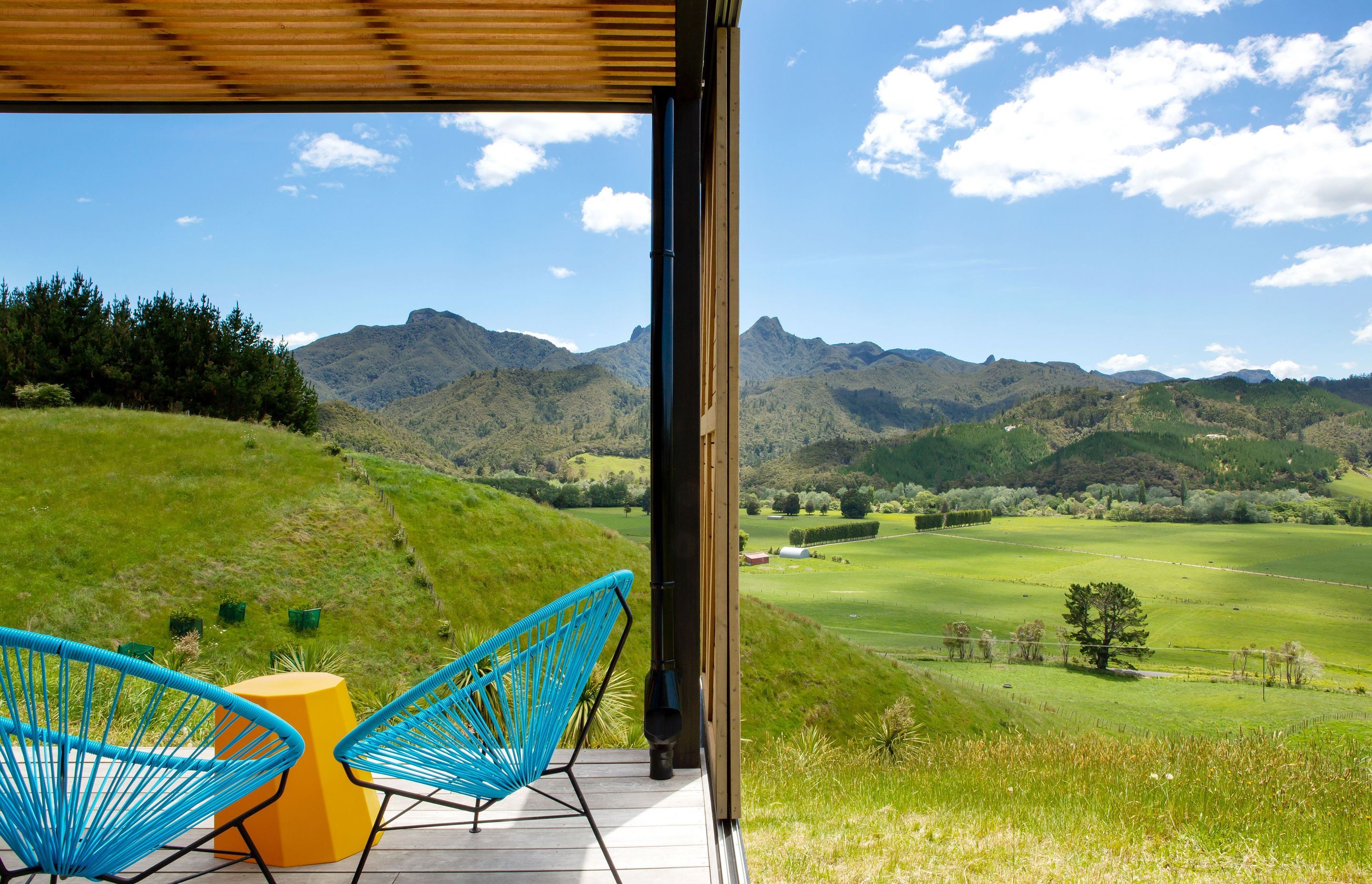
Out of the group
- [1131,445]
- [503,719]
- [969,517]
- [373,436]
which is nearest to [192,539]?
[373,436]

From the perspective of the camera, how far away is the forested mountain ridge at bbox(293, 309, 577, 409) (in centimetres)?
2295

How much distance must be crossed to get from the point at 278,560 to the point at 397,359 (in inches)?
348

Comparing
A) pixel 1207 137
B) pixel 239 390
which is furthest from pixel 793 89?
pixel 239 390

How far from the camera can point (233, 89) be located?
2.61 metres

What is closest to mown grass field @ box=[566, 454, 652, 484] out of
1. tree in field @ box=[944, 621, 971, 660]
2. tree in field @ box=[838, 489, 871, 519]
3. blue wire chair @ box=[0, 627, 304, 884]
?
tree in field @ box=[838, 489, 871, 519]

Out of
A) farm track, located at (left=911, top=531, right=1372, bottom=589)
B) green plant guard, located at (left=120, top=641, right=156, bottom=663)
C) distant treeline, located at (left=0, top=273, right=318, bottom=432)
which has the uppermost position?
distant treeline, located at (left=0, top=273, right=318, bottom=432)

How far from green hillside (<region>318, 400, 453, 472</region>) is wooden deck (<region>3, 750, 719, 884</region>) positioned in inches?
797

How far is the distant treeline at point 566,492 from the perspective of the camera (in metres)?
24.4

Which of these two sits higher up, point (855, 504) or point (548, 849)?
point (548, 849)

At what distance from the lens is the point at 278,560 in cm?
1747

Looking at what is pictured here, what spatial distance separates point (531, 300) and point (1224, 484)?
30.3 metres

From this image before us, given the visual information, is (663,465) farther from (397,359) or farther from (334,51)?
(397,359)

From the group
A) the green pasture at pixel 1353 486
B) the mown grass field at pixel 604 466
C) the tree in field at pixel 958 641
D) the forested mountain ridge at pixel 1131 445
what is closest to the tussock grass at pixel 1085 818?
the mown grass field at pixel 604 466

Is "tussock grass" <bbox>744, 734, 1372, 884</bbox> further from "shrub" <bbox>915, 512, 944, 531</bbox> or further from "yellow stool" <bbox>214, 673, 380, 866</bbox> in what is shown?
"shrub" <bbox>915, 512, 944, 531</bbox>
